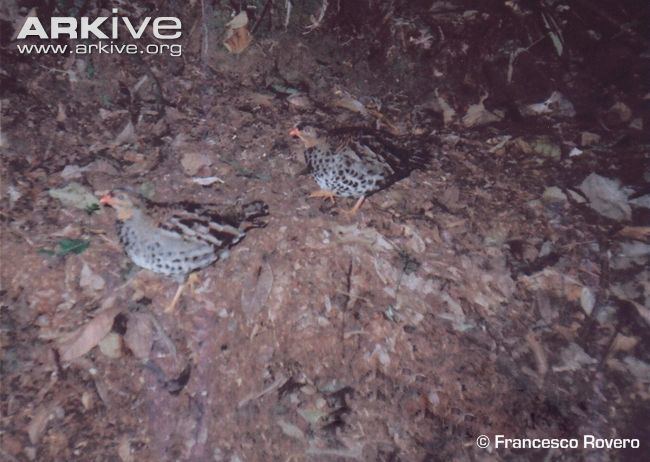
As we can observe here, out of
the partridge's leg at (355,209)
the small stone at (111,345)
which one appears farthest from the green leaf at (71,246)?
the partridge's leg at (355,209)

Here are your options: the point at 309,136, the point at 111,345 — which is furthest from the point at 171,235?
the point at 309,136

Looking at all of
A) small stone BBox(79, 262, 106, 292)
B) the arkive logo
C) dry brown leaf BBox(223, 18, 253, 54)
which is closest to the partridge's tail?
small stone BBox(79, 262, 106, 292)

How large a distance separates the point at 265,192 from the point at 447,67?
8.32ft

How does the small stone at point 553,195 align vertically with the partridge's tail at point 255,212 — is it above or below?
above

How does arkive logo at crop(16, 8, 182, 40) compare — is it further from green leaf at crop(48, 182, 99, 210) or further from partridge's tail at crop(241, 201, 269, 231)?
partridge's tail at crop(241, 201, 269, 231)

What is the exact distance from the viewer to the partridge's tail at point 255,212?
280cm

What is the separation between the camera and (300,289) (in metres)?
2.61

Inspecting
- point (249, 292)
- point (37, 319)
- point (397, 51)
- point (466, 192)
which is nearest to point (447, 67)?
point (397, 51)

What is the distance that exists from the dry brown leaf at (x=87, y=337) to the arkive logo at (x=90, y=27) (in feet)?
8.00

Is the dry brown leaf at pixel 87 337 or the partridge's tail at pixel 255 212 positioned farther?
the partridge's tail at pixel 255 212

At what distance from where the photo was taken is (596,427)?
230 cm

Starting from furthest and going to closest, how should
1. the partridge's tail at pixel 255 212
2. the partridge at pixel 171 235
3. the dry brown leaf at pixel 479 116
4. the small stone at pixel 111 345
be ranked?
1. the dry brown leaf at pixel 479 116
2. the partridge's tail at pixel 255 212
3. the partridge at pixel 171 235
4. the small stone at pixel 111 345

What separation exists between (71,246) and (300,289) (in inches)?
57.3

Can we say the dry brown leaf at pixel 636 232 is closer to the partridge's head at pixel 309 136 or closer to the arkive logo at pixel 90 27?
the partridge's head at pixel 309 136
